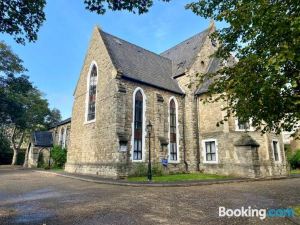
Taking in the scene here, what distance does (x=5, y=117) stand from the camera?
3875 cm

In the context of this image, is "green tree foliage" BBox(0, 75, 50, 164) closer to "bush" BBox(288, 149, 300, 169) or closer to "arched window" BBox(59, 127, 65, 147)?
"arched window" BBox(59, 127, 65, 147)

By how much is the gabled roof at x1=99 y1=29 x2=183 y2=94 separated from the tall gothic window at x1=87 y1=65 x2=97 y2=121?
297 centimetres

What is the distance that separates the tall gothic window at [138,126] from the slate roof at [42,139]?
878 inches

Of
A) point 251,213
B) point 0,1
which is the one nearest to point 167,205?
point 251,213

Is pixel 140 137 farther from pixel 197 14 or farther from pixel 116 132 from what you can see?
pixel 197 14

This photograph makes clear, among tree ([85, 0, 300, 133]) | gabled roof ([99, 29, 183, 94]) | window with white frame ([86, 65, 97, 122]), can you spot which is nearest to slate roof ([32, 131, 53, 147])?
window with white frame ([86, 65, 97, 122])

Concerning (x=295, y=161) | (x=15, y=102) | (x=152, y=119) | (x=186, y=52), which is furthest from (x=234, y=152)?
(x=15, y=102)

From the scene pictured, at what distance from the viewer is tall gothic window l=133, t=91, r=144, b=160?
1788 cm

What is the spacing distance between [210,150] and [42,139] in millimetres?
26884

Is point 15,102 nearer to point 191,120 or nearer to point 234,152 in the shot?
point 191,120

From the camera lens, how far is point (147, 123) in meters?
19.0

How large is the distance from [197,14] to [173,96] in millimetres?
13486

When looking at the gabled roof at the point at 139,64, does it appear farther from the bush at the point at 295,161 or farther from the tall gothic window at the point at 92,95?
the bush at the point at 295,161

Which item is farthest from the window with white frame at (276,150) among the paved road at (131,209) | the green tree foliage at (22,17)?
the green tree foliage at (22,17)
